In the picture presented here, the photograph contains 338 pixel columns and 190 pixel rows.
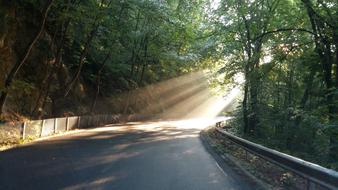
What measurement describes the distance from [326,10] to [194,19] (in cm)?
1917

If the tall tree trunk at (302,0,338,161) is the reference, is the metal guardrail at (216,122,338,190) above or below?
below

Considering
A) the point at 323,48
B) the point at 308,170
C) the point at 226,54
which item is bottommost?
the point at 308,170

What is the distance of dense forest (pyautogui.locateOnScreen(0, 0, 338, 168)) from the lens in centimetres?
1566

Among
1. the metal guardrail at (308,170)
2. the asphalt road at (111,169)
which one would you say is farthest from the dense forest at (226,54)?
the asphalt road at (111,169)

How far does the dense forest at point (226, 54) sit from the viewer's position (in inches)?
617

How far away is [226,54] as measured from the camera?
28.2m

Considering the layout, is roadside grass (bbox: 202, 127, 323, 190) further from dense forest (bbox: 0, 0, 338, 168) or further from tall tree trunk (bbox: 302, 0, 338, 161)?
tall tree trunk (bbox: 302, 0, 338, 161)

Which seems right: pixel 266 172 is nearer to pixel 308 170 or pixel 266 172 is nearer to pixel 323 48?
pixel 308 170

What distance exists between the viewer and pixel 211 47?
28.8m

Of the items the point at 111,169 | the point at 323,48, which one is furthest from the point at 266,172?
the point at 323,48

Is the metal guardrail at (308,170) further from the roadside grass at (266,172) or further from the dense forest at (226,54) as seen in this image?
the dense forest at (226,54)

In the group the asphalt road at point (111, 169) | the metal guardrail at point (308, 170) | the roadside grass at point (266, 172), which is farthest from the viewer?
the roadside grass at point (266, 172)

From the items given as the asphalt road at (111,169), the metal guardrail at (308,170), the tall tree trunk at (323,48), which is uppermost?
the tall tree trunk at (323,48)

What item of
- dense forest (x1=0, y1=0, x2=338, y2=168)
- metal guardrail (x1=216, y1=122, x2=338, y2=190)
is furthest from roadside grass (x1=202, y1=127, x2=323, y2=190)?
dense forest (x1=0, y1=0, x2=338, y2=168)
